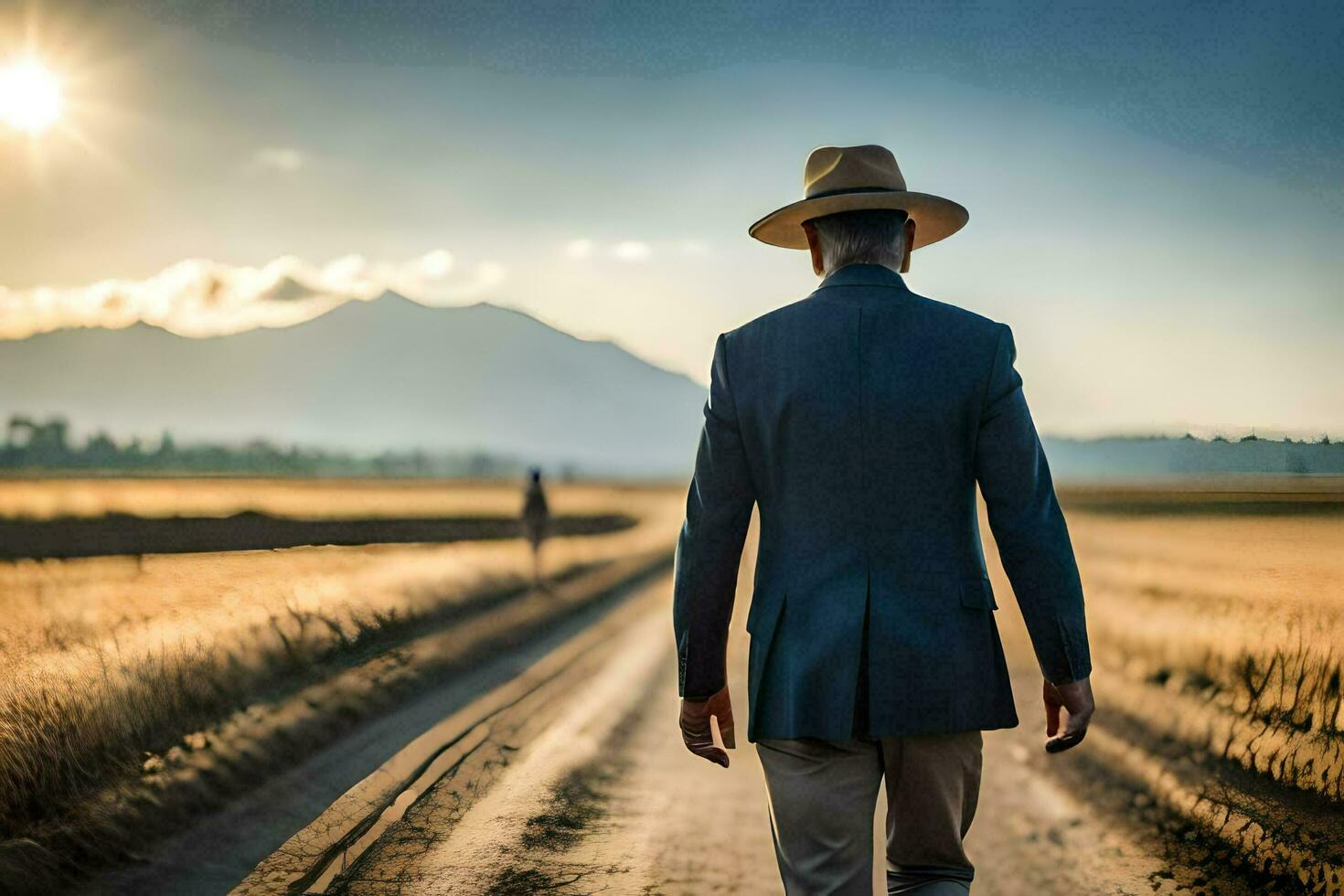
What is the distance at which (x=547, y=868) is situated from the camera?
5.05 meters

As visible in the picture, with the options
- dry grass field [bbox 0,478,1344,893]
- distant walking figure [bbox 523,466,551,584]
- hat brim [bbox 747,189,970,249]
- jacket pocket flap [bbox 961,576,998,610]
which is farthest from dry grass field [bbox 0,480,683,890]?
jacket pocket flap [bbox 961,576,998,610]

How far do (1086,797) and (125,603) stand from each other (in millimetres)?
10728

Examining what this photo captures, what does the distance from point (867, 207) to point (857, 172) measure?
11 cm

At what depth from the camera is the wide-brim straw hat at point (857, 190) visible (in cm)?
291

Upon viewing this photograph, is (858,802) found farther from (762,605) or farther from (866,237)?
(866,237)

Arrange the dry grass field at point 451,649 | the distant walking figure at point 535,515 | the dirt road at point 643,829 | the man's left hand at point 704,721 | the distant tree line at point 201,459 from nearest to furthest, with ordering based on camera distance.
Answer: the man's left hand at point 704,721
the dirt road at point 643,829
the dry grass field at point 451,649
the distant walking figure at point 535,515
the distant tree line at point 201,459

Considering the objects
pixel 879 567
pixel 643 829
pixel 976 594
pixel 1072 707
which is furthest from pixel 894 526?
pixel 643 829

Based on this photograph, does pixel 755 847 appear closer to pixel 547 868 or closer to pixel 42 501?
pixel 547 868

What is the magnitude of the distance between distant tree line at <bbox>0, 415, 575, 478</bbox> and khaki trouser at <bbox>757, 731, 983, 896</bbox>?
270ft

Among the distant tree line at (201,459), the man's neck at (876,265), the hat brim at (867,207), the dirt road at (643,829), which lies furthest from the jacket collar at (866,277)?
the distant tree line at (201,459)

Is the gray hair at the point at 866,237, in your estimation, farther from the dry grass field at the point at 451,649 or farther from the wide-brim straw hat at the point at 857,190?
the dry grass field at the point at 451,649

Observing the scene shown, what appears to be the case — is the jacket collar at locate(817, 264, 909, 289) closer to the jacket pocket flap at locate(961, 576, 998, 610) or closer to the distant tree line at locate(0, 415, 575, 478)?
the jacket pocket flap at locate(961, 576, 998, 610)

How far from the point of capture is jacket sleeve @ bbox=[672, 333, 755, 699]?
9.21ft

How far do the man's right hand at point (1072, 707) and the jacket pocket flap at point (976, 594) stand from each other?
30 centimetres
